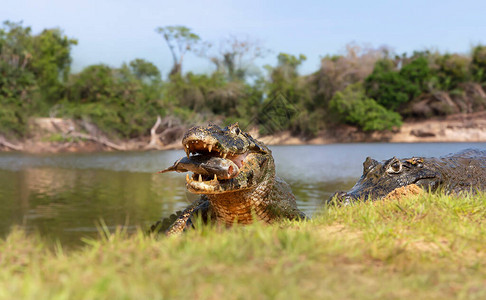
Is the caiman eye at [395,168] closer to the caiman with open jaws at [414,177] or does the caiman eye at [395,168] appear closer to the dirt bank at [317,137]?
the caiman with open jaws at [414,177]

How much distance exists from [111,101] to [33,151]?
24.4 feet

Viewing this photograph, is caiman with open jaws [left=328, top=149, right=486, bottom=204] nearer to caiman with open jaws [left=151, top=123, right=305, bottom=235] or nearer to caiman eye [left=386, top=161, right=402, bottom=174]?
caiman eye [left=386, top=161, right=402, bottom=174]

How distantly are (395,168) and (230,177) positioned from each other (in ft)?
6.77

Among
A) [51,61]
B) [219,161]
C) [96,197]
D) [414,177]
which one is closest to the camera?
[219,161]

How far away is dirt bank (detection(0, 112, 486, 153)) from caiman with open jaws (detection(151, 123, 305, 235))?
2520 centimetres

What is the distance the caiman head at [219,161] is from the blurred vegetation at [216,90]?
25815mm

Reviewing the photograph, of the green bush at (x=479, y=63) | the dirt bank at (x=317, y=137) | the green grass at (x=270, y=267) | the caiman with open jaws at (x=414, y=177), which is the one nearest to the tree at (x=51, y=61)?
the dirt bank at (x=317, y=137)

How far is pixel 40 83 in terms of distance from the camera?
1547 inches

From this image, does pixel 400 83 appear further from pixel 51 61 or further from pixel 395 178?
pixel 395 178

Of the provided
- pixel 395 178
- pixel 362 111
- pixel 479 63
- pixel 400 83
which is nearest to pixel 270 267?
pixel 395 178

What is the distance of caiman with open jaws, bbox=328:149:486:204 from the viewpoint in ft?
14.9

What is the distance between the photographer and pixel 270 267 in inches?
74.3

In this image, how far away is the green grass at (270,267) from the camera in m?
1.67

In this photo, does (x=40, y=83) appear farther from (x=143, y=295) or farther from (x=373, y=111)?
(x=143, y=295)
